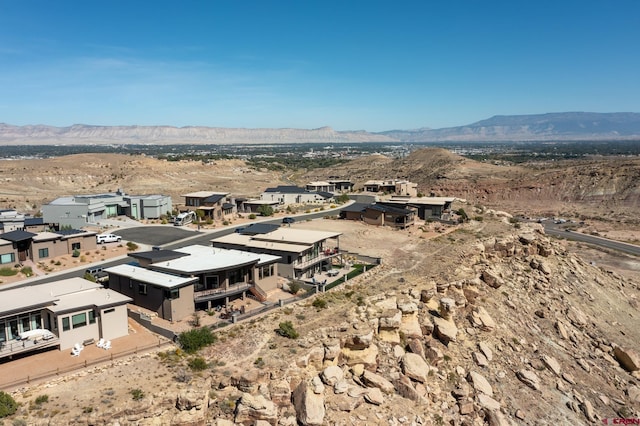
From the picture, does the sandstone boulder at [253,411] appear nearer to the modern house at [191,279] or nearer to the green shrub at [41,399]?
the green shrub at [41,399]

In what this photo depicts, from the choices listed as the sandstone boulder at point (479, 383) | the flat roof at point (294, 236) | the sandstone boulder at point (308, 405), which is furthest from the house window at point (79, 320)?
the sandstone boulder at point (479, 383)

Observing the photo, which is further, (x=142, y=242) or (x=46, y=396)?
(x=142, y=242)

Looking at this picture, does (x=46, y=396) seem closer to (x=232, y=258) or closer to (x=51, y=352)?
(x=51, y=352)

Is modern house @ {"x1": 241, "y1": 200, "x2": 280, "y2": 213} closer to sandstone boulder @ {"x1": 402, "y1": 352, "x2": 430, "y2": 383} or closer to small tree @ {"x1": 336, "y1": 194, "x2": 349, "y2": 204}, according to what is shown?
small tree @ {"x1": 336, "y1": 194, "x2": 349, "y2": 204}

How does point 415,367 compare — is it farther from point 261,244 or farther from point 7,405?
point 7,405

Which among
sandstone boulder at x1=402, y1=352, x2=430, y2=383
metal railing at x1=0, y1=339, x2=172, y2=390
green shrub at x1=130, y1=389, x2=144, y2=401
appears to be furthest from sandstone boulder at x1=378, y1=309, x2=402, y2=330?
green shrub at x1=130, y1=389, x2=144, y2=401

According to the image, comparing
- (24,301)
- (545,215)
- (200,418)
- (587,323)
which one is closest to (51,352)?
(24,301)
